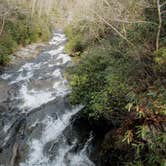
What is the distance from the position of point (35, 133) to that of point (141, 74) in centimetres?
407

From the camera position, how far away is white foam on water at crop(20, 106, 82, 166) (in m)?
7.77

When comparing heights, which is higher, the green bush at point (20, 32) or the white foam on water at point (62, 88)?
the white foam on water at point (62, 88)

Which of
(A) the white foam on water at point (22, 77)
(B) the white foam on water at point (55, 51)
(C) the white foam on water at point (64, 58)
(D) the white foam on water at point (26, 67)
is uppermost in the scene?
(A) the white foam on water at point (22, 77)

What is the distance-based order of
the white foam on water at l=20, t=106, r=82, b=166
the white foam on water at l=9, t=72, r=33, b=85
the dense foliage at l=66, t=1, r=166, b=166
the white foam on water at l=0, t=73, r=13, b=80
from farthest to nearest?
the white foam on water at l=0, t=73, r=13, b=80 < the white foam on water at l=9, t=72, r=33, b=85 < the white foam on water at l=20, t=106, r=82, b=166 < the dense foliage at l=66, t=1, r=166, b=166

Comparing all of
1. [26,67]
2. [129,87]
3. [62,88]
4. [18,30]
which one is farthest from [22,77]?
[129,87]

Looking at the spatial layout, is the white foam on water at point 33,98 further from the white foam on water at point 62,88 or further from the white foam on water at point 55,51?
the white foam on water at point 55,51

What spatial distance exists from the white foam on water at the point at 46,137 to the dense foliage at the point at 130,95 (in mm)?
778

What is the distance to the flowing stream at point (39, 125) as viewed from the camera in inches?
311

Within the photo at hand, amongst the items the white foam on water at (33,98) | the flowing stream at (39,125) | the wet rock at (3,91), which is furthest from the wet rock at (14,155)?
the wet rock at (3,91)

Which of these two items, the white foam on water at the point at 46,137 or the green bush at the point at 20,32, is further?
the green bush at the point at 20,32

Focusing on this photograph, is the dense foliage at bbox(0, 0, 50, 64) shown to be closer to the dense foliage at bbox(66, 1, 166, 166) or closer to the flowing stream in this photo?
the flowing stream

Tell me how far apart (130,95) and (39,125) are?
4.25 metres

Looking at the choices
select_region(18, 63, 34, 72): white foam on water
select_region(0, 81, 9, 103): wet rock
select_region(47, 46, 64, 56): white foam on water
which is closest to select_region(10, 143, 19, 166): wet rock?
select_region(0, 81, 9, 103): wet rock

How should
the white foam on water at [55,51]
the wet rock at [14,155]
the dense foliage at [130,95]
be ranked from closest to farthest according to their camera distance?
1. the dense foliage at [130,95]
2. the wet rock at [14,155]
3. the white foam on water at [55,51]
